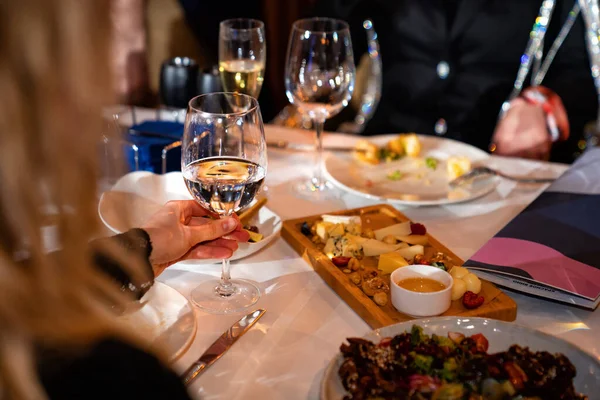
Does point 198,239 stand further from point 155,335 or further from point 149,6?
point 149,6

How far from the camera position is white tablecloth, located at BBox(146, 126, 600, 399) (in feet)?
2.90

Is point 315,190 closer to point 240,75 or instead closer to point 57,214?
point 240,75

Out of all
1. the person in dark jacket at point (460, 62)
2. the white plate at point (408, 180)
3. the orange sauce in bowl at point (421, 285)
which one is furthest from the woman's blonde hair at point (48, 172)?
the person in dark jacket at point (460, 62)

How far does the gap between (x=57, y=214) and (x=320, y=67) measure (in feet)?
3.02

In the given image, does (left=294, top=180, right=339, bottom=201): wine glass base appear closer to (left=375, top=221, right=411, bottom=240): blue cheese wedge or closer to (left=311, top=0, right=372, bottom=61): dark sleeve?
(left=375, top=221, right=411, bottom=240): blue cheese wedge

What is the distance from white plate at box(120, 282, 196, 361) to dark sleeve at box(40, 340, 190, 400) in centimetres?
28

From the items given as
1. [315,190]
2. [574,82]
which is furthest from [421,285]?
[574,82]

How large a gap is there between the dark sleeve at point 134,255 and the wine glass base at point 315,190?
0.54 m

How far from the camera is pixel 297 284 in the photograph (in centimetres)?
112

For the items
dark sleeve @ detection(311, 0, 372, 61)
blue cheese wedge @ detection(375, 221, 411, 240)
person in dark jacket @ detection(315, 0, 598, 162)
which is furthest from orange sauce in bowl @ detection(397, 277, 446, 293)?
dark sleeve @ detection(311, 0, 372, 61)

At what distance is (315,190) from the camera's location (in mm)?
1504

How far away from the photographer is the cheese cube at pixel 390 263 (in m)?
1.10

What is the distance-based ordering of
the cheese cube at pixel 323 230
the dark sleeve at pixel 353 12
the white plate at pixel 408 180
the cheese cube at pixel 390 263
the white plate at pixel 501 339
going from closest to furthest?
the white plate at pixel 501 339 → the cheese cube at pixel 390 263 → the cheese cube at pixel 323 230 → the white plate at pixel 408 180 → the dark sleeve at pixel 353 12

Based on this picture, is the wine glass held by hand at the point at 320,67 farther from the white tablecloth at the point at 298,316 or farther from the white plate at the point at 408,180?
the white tablecloth at the point at 298,316
